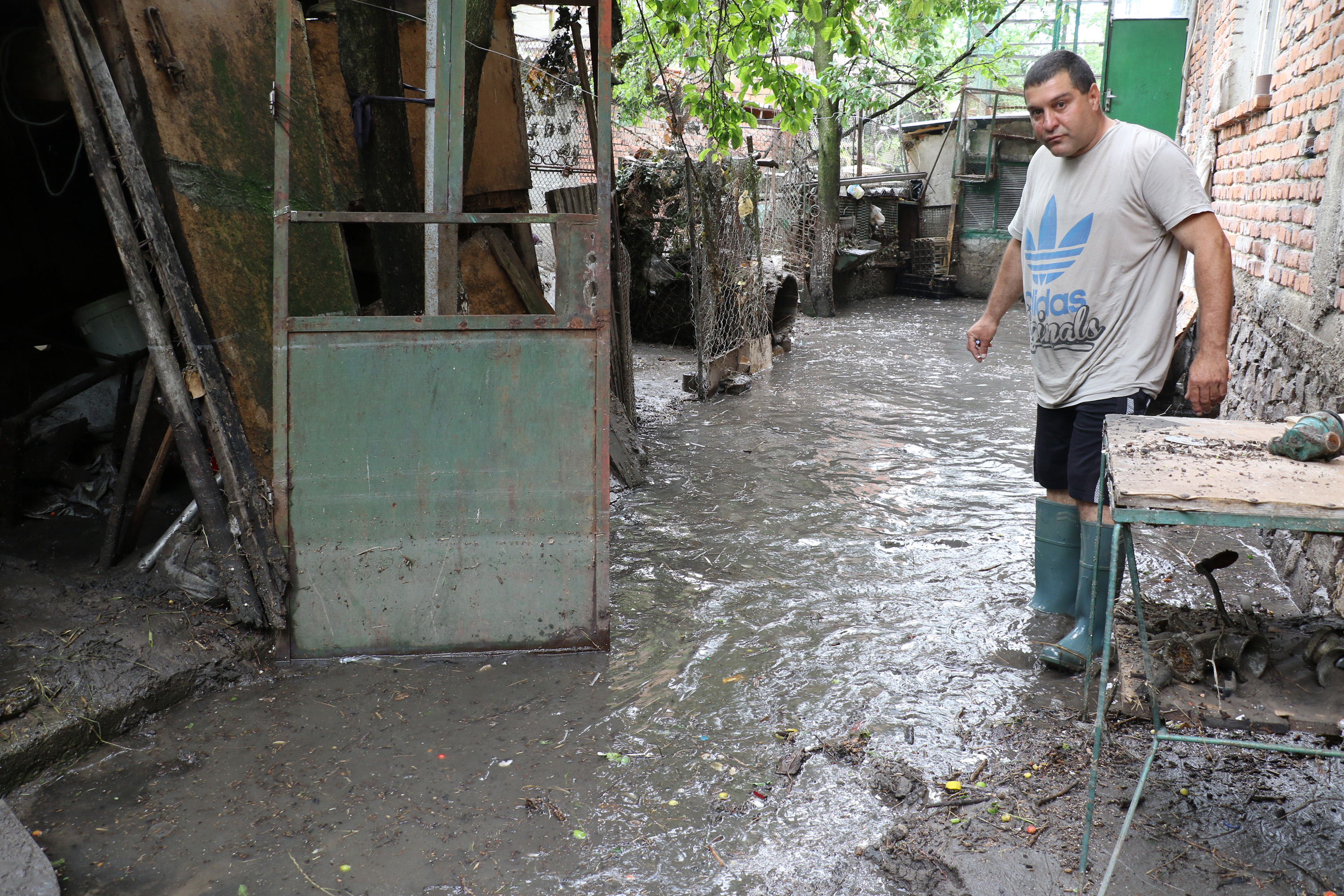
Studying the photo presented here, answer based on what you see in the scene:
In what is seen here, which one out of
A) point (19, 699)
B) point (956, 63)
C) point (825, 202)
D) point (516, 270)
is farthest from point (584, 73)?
point (956, 63)

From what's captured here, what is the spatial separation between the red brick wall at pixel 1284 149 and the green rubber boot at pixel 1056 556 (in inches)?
66.3

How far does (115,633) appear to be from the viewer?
321 cm

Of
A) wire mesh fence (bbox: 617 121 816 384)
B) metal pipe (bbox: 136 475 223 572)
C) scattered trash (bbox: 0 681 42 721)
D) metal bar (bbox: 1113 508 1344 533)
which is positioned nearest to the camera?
metal bar (bbox: 1113 508 1344 533)

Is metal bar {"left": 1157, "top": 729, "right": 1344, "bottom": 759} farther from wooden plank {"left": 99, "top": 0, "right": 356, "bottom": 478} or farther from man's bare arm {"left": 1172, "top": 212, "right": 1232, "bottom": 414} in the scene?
wooden plank {"left": 99, "top": 0, "right": 356, "bottom": 478}

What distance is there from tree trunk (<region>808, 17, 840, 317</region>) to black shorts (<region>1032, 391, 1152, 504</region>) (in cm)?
1062

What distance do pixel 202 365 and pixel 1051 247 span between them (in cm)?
306

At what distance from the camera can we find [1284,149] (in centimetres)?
471

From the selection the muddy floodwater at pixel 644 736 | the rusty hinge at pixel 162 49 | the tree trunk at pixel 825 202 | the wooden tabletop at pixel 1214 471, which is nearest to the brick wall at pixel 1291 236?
the muddy floodwater at pixel 644 736

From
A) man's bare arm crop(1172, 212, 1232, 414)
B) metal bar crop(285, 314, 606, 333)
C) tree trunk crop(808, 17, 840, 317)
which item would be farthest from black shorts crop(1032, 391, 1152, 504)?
tree trunk crop(808, 17, 840, 317)

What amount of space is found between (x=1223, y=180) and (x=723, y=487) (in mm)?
A: 4183

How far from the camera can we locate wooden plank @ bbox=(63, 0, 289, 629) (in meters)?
3.11

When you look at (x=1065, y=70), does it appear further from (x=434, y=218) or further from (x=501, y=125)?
(x=501, y=125)

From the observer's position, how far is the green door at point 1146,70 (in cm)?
1166

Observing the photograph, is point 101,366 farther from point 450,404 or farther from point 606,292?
point 606,292
